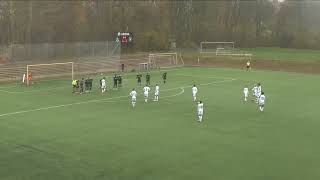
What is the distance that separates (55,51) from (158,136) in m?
43.2

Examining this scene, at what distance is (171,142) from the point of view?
22688 millimetres

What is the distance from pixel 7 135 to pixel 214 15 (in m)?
77.0

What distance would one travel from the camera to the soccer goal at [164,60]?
65.1m

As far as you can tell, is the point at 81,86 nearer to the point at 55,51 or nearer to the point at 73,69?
the point at 73,69

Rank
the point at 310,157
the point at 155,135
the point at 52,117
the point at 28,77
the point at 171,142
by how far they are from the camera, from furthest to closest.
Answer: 1. the point at 28,77
2. the point at 52,117
3. the point at 155,135
4. the point at 171,142
5. the point at 310,157

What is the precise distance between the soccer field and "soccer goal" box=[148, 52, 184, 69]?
24.2 meters

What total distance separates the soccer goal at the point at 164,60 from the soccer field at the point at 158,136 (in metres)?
24.2

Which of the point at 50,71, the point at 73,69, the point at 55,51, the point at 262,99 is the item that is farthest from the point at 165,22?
the point at 262,99

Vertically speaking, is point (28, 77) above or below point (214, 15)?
below

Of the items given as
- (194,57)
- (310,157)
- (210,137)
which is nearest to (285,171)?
(310,157)

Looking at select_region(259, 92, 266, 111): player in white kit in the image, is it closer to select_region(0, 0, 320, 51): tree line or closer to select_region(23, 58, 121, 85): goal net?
select_region(23, 58, 121, 85): goal net

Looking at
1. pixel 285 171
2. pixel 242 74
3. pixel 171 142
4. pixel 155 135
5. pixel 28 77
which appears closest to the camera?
pixel 285 171

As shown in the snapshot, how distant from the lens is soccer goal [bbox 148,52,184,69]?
6506 centimetres

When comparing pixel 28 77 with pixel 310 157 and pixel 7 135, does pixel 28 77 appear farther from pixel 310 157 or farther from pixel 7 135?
pixel 310 157
